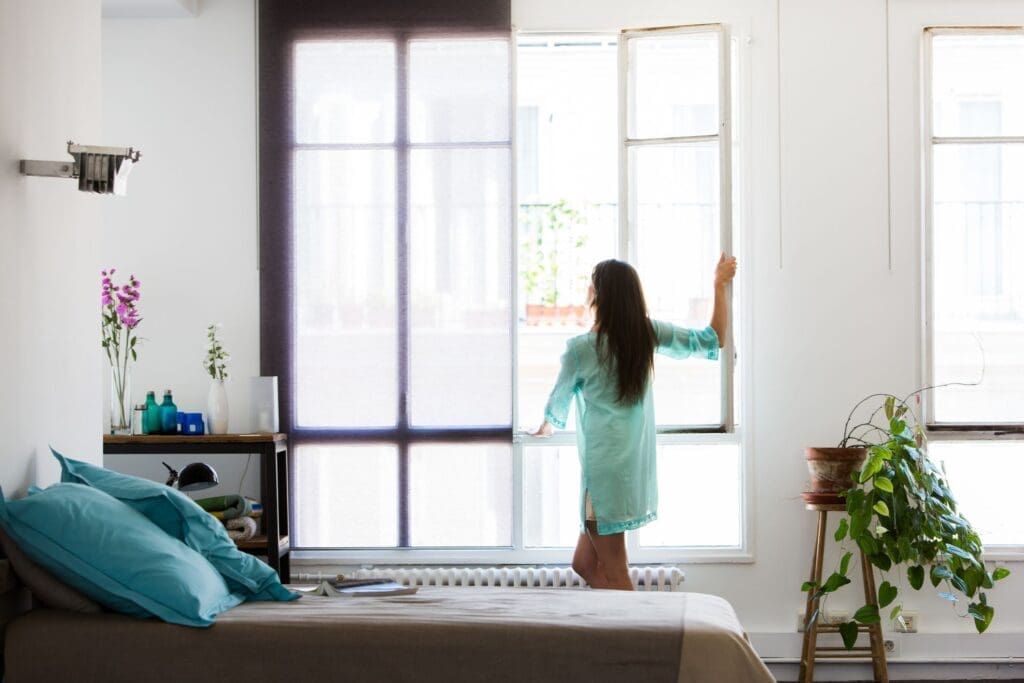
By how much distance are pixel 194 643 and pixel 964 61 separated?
387cm

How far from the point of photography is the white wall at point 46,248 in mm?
2850

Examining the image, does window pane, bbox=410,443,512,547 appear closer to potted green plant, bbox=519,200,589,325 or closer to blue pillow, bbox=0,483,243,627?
blue pillow, bbox=0,483,243,627

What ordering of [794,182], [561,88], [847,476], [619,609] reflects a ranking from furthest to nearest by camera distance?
[561,88]
[794,182]
[847,476]
[619,609]

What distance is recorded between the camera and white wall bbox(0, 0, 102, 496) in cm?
285

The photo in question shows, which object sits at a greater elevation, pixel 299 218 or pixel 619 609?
pixel 299 218

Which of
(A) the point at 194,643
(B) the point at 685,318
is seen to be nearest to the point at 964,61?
(B) the point at 685,318

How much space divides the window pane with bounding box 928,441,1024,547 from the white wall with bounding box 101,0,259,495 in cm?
293

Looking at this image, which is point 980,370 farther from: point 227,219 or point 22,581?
point 22,581

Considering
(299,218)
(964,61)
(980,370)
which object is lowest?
(980,370)

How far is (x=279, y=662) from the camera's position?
257 cm

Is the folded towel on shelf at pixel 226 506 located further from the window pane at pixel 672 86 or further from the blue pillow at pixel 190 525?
the window pane at pixel 672 86

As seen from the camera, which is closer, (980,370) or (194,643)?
(194,643)

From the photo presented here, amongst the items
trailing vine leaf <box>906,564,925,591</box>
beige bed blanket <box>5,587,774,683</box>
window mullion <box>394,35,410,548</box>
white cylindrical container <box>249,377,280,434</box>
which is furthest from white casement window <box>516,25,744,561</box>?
beige bed blanket <box>5,587,774,683</box>

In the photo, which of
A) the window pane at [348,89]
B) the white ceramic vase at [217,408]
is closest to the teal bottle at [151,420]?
the white ceramic vase at [217,408]
